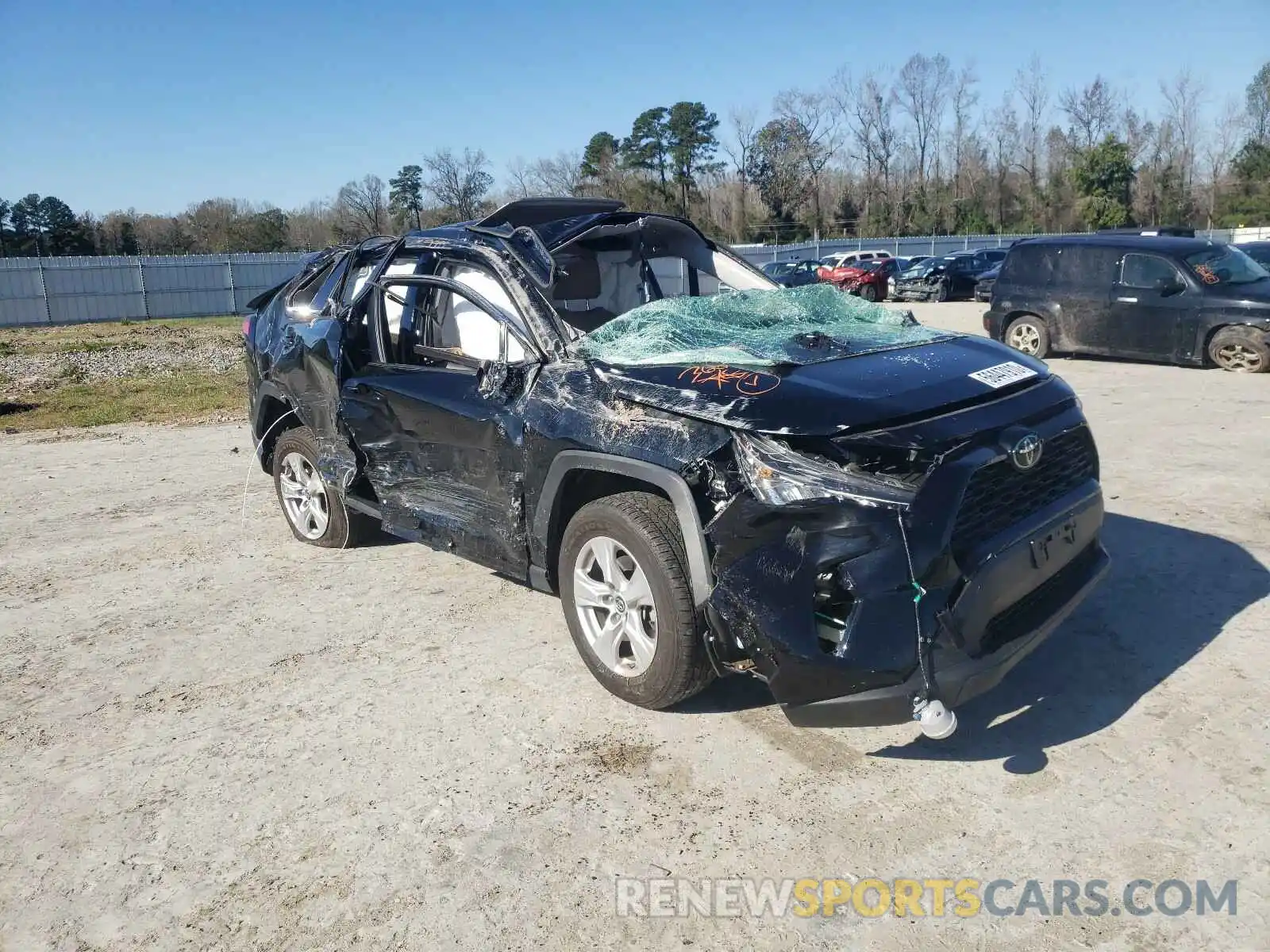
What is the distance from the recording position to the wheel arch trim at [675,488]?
3.27m

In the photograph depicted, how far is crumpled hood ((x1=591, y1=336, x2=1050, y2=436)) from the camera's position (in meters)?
3.14

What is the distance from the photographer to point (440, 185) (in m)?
42.5

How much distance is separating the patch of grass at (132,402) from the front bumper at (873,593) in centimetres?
999

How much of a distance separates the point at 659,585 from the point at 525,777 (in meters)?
0.82

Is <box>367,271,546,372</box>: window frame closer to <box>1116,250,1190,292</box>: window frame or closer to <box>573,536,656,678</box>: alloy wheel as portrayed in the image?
<box>573,536,656,678</box>: alloy wheel

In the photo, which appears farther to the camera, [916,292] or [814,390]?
[916,292]

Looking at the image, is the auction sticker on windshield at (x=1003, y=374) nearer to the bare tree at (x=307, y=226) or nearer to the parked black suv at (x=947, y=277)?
the parked black suv at (x=947, y=277)

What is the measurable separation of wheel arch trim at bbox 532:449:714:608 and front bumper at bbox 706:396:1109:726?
6 cm

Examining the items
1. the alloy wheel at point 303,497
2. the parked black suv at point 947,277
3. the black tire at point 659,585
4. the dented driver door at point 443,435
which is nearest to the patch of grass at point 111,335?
the alloy wheel at point 303,497

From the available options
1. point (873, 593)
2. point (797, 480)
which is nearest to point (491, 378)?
point (797, 480)

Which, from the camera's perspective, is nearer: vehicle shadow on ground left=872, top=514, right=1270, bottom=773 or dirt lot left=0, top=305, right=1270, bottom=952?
dirt lot left=0, top=305, right=1270, bottom=952

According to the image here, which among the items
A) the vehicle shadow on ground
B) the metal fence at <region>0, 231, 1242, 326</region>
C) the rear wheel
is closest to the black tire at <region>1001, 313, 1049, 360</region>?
the rear wheel

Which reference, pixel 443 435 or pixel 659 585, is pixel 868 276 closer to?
pixel 443 435

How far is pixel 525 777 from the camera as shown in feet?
11.1
